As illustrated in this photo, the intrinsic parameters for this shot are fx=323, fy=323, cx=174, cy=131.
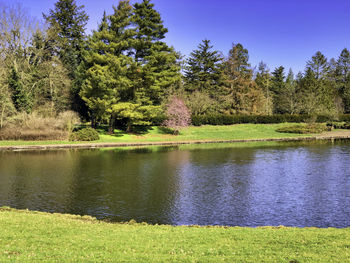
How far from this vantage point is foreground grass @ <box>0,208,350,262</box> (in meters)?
7.69

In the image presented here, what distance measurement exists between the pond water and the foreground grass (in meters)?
2.97

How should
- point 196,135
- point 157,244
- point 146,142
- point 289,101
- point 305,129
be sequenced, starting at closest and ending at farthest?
1. point 157,244
2. point 146,142
3. point 196,135
4. point 305,129
5. point 289,101

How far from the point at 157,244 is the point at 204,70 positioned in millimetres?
71694

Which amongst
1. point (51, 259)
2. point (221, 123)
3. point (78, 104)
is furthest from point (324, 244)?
point (221, 123)

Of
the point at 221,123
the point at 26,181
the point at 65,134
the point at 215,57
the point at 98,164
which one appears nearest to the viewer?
the point at 26,181

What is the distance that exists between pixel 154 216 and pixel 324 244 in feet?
24.4

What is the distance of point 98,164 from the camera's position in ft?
91.6

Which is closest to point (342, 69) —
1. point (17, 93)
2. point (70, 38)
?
point (70, 38)

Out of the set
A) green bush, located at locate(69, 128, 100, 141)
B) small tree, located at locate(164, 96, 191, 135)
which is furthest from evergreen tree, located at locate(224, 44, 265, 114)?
green bush, located at locate(69, 128, 100, 141)

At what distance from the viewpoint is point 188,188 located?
1931cm

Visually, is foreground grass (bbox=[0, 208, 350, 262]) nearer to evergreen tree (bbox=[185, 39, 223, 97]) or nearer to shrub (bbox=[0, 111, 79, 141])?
shrub (bbox=[0, 111, 79, 141])

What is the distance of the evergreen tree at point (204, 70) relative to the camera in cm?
7638

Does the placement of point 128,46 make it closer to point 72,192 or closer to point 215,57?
point 215,57

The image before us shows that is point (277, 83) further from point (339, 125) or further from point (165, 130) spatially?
point (165, 130)
